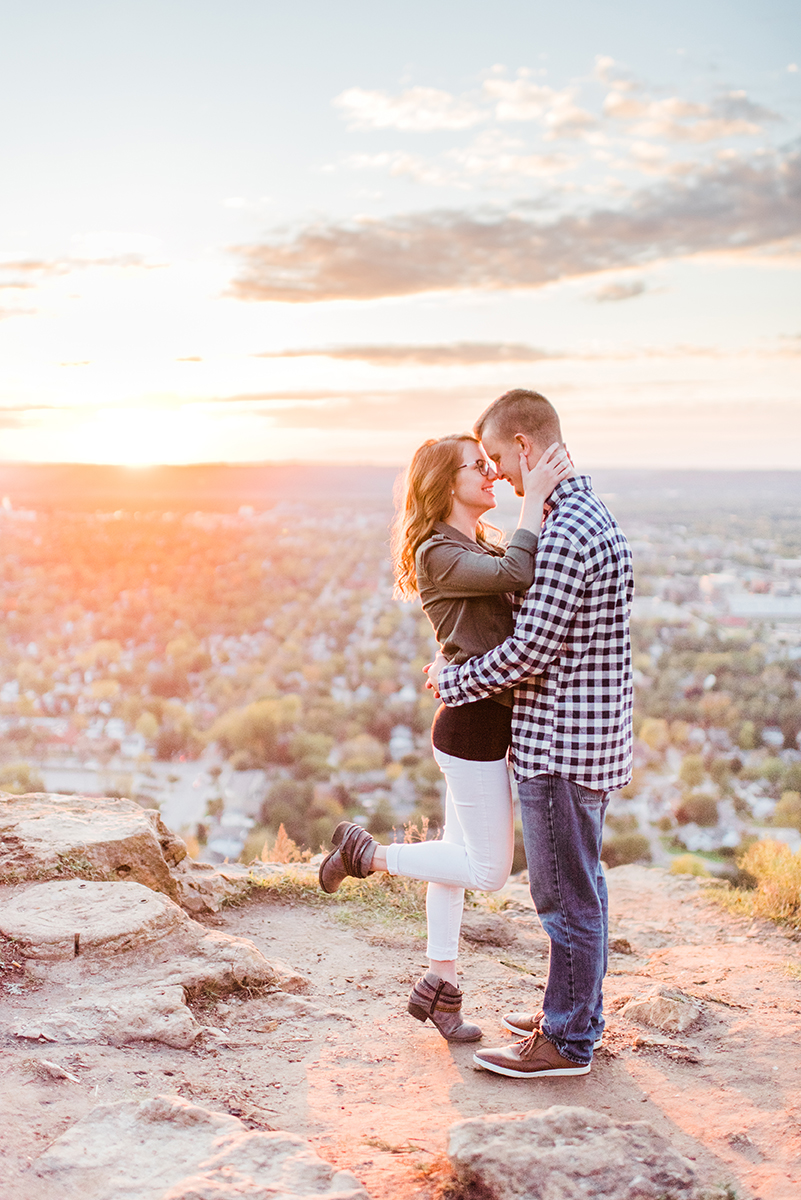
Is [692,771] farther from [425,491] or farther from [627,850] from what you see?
[425,491]

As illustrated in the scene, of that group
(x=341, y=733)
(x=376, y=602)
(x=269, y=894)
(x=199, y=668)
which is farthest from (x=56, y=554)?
(x=269, y=894)

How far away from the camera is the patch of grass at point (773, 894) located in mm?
6113

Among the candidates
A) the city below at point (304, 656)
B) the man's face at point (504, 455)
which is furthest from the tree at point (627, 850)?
the man's face at point (504, 455)

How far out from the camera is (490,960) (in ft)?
16.4

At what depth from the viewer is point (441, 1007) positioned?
3.65m

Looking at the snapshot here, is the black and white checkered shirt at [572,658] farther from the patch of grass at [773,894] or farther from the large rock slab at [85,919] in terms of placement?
the patch of grass at [773,894]

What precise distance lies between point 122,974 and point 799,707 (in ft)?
101

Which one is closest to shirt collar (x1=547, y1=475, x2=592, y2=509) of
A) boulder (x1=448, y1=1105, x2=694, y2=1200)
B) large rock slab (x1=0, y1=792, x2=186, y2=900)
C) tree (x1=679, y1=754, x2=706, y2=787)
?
boulder (x1=448, y1=1105, x2=694, y2=1200)

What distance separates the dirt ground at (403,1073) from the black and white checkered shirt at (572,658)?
1179 millimetres

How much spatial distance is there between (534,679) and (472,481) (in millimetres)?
797

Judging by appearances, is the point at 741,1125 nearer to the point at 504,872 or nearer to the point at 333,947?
the point at 504,872

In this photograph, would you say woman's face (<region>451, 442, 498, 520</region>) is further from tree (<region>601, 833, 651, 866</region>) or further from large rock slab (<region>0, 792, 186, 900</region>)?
tree (<region>601, 833, 651, 866</region>)

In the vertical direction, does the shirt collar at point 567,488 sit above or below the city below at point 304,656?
above

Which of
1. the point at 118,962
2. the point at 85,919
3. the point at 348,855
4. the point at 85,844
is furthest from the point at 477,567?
the point at 85,844
